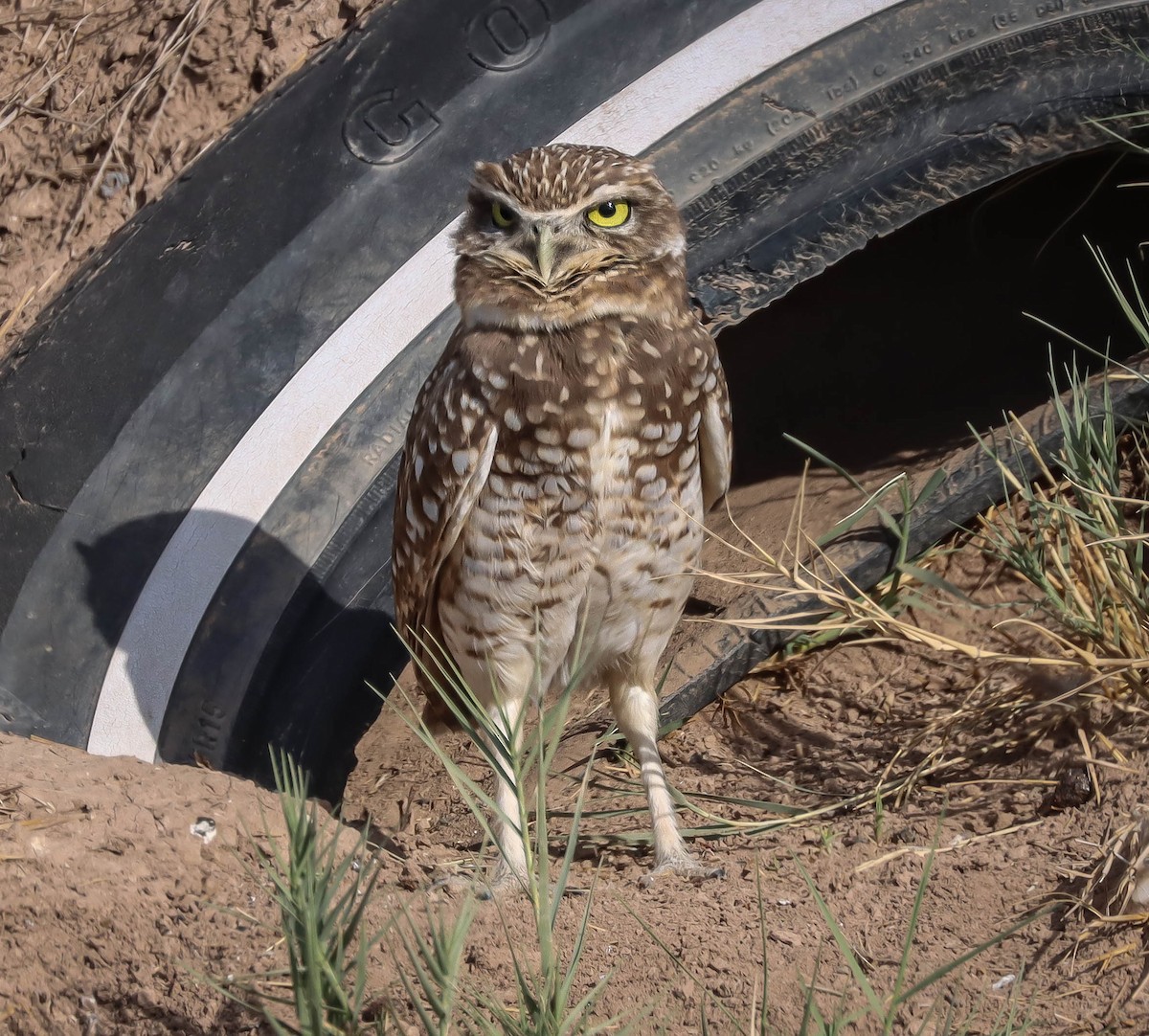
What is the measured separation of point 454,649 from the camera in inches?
130

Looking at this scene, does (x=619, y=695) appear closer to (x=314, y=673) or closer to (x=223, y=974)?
(x=314, y=673)

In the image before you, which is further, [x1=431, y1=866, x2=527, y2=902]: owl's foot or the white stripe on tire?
the white stripe on tire

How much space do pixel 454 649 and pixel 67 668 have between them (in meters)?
1.24

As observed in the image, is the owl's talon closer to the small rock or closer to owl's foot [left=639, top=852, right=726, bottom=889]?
owl's foot [left=639, top=852, right=726, bottom=889]

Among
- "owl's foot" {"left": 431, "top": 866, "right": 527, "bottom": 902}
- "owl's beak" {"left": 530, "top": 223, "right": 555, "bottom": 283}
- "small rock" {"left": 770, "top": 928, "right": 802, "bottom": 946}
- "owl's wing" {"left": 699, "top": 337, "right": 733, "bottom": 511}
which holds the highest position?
"owl's beak" {"left": 530, "top": 223, "right": 555, "bottom": 283}

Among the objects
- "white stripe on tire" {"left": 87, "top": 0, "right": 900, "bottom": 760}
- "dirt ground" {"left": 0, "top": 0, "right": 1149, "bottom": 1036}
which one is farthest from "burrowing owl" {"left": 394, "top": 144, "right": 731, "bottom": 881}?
"white stripe on tire" {"left": 87, "top": 0, "right": 900, "bottom": 760}

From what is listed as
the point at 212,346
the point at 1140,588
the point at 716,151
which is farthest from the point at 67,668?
the point at 1140,588

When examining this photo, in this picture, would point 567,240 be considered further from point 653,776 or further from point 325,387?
point 653,776

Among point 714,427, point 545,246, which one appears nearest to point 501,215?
point 545,246

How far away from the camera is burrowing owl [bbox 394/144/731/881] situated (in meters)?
2.88

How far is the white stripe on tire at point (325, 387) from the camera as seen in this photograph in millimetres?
3521

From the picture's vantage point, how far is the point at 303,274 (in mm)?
3572

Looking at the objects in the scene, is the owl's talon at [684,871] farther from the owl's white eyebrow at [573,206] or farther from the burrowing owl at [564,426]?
the owl's white eyebrow at [573,206]

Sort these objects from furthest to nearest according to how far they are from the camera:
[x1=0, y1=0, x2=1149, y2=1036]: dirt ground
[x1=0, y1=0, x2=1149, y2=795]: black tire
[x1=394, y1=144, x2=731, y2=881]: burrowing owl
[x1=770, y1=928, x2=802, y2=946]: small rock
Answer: [x1=0, y1=0, x2=1149, y2=795]: black tire < [x1=394, y1=144, x2=731, y2=881]: burrowing owl < [x1=770, y1=928, x2=802, y2=946]: small rock < [x1=0, y1=0, x2=1149, y2=1036]: dirt ground
